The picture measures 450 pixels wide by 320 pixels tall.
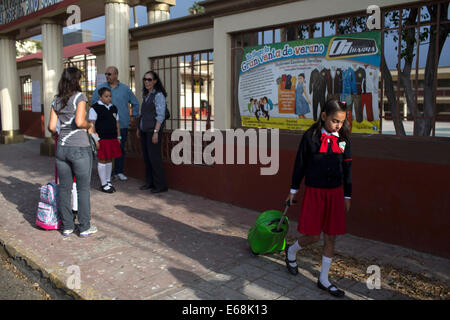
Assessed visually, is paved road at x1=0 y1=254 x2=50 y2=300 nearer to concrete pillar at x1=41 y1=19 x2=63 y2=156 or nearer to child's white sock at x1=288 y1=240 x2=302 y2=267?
child's white sock at x1=288 y1=240 x2=302 y2=267

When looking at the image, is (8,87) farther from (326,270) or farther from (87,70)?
(326,270)

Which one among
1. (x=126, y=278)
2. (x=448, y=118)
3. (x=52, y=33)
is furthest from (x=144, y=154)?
(x=52, y=33)

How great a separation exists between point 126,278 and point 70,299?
1.59 feet

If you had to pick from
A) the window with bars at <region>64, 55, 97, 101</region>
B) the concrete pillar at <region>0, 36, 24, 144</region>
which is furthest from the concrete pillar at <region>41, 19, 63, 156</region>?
the concrete pillar at <region>0, 36, 24, 144</region>

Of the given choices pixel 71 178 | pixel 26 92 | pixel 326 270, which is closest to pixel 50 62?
pixel 26 92

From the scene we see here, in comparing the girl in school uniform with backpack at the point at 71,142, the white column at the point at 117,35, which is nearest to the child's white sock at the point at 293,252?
the girl in school uniform with backpack at the point at 71,142

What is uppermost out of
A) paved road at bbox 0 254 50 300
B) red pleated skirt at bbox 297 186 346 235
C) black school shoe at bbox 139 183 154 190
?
red pleated skirt at bbox 297 186 346 235

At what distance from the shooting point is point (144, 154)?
23.3ft

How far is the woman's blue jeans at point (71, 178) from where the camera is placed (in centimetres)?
456

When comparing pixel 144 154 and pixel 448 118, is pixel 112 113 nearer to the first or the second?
pixel 144 154

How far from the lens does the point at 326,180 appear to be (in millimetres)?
3367

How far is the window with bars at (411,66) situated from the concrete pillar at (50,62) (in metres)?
8.17

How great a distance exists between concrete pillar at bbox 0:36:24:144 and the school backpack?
10072 mm

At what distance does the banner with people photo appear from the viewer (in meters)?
4.70
